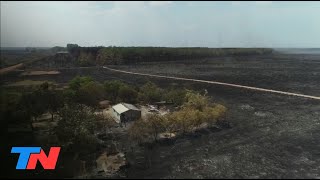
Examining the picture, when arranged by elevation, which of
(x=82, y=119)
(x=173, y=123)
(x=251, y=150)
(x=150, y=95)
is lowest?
(x=251, y=150)

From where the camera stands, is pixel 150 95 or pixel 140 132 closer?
pixel 140 132

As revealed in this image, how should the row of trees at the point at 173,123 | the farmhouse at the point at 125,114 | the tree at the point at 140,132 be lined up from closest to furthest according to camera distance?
the tree at the point at 140,132
the row of trees at the point at 173,123
the farmhouse at the point at 125,114

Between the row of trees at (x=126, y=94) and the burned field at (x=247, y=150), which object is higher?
the row of trees at (x=126, y=94)

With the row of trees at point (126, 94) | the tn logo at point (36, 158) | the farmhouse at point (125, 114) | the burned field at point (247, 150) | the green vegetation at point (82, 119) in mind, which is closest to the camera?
the burned field at point (247, 150)

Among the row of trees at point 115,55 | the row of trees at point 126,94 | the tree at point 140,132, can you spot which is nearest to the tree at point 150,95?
the row of trees at point 126,94

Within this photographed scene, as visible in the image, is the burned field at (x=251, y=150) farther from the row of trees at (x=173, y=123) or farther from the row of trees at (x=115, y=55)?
the row of trees at (x=115, y=55)

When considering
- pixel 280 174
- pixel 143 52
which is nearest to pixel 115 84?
pixel 280 174

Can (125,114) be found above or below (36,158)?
above

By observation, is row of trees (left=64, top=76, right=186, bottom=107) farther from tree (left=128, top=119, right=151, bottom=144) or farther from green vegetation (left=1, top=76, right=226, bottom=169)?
tree (left=128, top=119, right=151, bottom=144)

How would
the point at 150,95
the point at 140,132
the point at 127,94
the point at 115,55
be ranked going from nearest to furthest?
1. the point at 140,132
2. the point at 127,94
3. the point at 150,95
4. the point at 115,55

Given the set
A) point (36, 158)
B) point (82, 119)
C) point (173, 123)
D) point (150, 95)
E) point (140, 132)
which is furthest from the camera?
point (150, 95)

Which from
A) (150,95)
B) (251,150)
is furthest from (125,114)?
(251,150)

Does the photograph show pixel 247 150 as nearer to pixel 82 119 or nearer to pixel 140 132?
pixel 140 132
